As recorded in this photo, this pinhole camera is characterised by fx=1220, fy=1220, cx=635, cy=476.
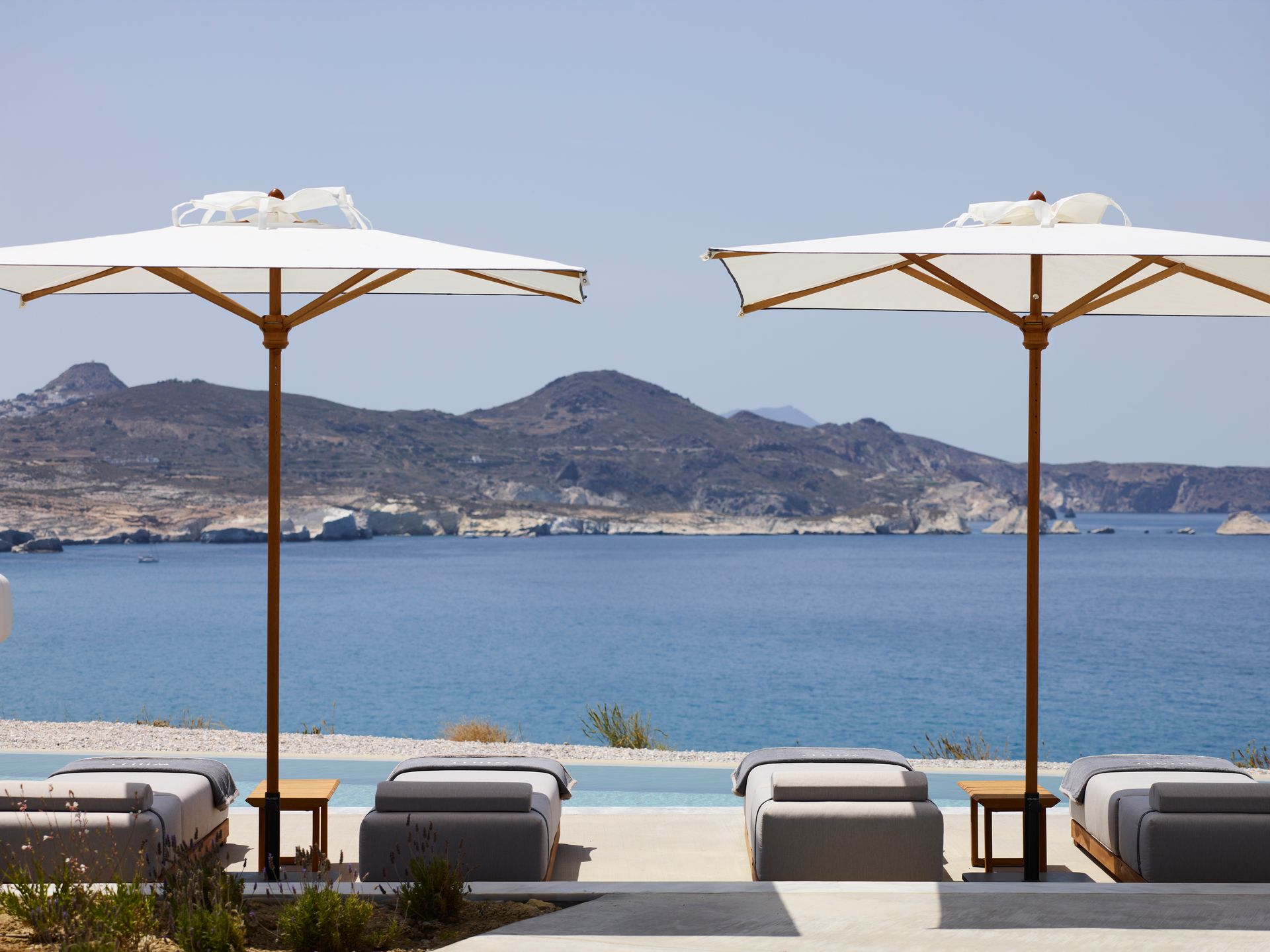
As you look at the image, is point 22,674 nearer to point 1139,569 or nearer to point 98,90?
point 98,90

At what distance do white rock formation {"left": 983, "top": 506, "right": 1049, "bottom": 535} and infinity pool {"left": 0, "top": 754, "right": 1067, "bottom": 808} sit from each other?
104m

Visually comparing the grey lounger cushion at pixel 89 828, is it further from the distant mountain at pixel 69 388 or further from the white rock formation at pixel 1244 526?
the white rock formation at pixel 1244 526

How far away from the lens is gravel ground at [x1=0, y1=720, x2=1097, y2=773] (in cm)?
852

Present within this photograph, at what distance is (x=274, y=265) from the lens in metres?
3.90

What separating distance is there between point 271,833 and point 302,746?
200 inches

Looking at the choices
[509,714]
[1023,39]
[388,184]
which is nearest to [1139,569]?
[388,184]

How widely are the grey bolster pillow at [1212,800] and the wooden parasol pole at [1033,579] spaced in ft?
1.41

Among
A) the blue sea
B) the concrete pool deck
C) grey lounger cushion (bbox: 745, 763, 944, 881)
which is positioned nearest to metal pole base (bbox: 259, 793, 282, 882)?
the concrete pool deck

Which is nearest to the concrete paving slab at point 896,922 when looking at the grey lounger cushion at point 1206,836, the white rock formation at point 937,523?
the grey lounger cushion at point 1206,836

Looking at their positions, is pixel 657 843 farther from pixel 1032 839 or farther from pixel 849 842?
pixel 1032 839

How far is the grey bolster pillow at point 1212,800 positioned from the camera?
416 cm

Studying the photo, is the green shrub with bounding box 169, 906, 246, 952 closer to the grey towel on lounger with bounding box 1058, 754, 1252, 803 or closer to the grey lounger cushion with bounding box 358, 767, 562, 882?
the grey lounger cushion with bounding box 358, 767, 562, 882

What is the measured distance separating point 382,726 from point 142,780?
59.0ft

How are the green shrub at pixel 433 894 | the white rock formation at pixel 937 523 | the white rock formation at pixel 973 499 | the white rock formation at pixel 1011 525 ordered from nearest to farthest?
the green shrub at pixel 433 894 → the white rock formation at pixel 937 523 → the white rock formation at pixel 1011 525 → the white rock formation at pixel 973 499
